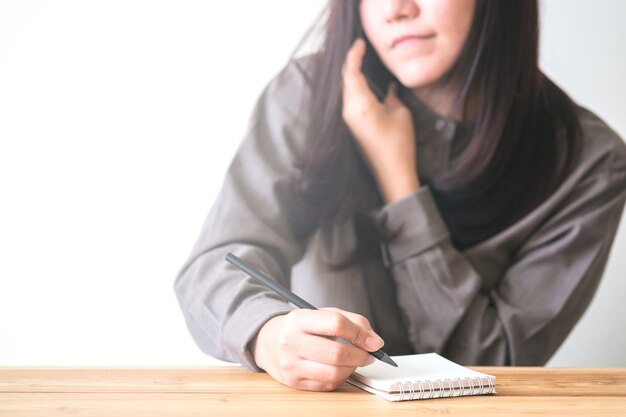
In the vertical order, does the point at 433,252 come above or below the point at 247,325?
below

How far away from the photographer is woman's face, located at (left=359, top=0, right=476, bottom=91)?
1.42 m

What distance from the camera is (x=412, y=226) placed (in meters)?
1.38

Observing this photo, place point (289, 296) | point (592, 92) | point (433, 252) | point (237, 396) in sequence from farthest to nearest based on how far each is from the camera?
1. point (592, 92)
2. point (433, 252)
3. point (289, 296)
4. point (237, 396)

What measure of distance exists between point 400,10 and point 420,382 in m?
0.86

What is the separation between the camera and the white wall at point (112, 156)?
138cm

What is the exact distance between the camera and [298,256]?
1.41 m

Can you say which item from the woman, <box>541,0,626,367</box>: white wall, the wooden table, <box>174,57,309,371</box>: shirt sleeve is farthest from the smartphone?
the wooden table

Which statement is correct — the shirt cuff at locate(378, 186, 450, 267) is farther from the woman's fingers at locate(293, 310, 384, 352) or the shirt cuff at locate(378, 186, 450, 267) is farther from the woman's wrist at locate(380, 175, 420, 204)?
the woman's fingers at locate(293, 310, 384, 352)

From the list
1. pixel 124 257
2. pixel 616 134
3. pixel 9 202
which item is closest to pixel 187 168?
pixel 124 257

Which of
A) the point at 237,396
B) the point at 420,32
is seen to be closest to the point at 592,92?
the point at 420,32

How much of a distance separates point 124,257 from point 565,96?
908mm

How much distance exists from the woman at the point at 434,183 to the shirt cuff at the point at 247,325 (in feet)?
1.23

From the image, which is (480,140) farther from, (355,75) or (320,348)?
(320,348)

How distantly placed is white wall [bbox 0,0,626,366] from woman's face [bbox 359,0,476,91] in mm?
179
